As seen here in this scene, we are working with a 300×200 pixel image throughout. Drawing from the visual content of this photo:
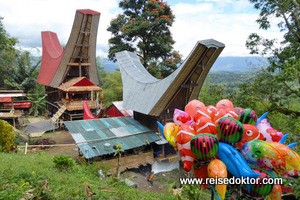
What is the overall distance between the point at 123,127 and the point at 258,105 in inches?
295

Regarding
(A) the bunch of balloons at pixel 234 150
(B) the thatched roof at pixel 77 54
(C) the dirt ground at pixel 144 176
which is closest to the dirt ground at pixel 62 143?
(C) the dirt ground at pixel 144 176

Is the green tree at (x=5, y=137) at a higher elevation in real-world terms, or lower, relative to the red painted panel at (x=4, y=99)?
lower

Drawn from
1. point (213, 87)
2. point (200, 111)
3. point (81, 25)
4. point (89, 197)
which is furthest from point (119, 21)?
point (89, 197)

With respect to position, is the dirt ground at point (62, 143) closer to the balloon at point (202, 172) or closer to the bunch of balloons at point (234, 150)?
the balloon at point (202, 172)

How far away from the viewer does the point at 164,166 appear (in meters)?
12.8

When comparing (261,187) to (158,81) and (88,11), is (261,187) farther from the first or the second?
(88,11)

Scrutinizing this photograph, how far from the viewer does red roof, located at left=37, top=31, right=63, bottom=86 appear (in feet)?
67.3

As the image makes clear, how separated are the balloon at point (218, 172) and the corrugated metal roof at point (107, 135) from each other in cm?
613

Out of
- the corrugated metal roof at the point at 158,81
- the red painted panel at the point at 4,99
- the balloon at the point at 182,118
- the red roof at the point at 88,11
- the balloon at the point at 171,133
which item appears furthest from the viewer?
the red painted panel at the point at 4,99

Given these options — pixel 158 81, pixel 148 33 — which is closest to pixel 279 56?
pixel 158 81

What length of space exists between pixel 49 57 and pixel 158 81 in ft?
44.0

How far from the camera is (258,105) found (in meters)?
14.1

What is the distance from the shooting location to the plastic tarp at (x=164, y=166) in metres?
12.5

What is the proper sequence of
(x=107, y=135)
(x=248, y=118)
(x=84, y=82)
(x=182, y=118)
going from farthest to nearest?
(x=84, y=82) < (x=107, y=135) < (x=182, y=118) < (x=248, y=118)
